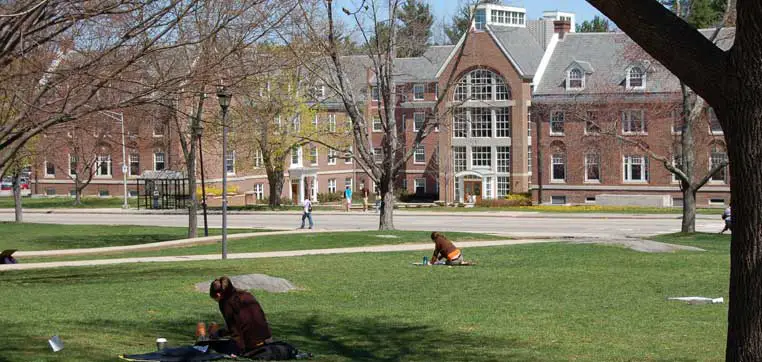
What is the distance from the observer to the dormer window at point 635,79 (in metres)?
64.4

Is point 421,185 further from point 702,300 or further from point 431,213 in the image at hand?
point 702,300

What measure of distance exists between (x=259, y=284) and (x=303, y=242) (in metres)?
14.2

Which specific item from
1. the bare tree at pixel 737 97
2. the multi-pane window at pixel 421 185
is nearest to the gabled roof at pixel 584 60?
the multi-pane window at pixel 421 185

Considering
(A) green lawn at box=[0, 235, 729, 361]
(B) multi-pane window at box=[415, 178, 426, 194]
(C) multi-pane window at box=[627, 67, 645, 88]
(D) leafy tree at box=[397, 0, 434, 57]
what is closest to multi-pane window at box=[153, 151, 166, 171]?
(B) multi-pane window at box=[415, 178, 426, 194]

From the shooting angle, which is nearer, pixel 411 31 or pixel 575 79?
pixel 411 31

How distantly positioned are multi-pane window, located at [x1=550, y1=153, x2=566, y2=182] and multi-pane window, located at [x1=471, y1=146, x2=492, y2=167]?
25.9ft

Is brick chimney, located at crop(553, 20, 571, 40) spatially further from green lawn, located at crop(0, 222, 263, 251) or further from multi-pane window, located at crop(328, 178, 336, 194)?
green lawn, located at crop(0, 222, 263, 251)

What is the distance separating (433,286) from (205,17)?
665 cm

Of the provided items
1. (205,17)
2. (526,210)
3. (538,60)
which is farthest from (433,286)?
(538,60)

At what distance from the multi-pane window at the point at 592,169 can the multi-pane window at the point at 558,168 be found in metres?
1.57

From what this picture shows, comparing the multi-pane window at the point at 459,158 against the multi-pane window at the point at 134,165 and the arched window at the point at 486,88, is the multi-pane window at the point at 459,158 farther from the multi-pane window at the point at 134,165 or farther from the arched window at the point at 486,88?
the multi-pane window at the point at 134,165

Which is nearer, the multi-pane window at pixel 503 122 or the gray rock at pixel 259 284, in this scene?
the gray rock at pixel 259 284

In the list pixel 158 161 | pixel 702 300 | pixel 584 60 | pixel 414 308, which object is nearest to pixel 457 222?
pixel 584 60

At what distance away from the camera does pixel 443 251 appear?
24656 mm
